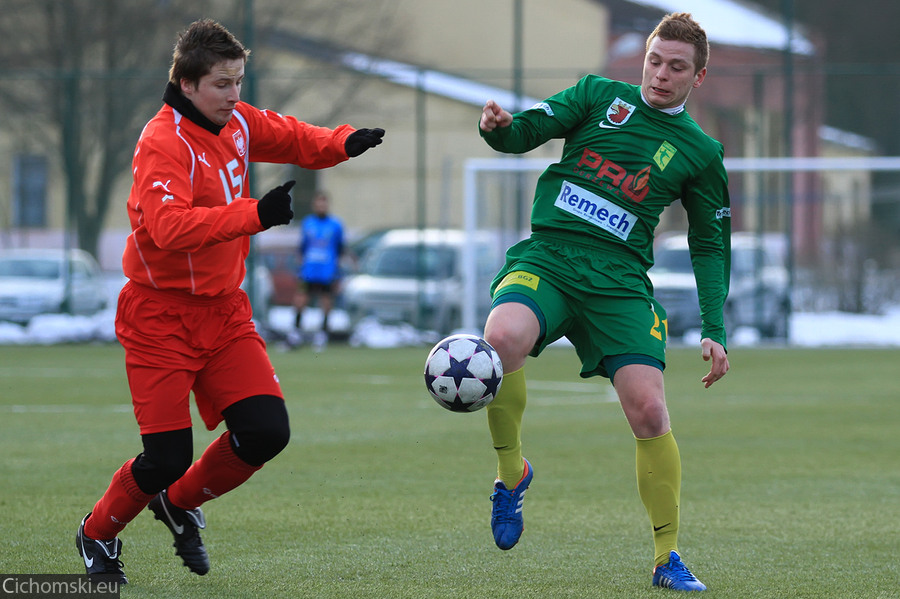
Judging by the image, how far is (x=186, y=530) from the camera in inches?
171

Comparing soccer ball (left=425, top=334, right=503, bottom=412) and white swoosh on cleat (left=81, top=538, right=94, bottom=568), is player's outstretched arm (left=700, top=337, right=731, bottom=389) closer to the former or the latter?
soccer ball (left=425, top=334, right=503, bottom=412)

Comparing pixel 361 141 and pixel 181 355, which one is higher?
pixel 361 141

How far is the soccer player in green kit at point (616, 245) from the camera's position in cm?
438

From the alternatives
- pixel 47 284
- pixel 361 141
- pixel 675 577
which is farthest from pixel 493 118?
pixel 47 284

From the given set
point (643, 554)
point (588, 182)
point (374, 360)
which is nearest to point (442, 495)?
point (643, 554)

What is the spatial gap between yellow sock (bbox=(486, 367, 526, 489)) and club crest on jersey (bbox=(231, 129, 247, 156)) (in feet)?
3.97

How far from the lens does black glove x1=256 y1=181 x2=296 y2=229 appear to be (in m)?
3.71

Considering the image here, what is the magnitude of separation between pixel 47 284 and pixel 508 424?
14884 mm

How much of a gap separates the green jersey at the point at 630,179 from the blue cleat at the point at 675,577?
81 cm

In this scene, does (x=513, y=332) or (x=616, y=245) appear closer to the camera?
(x=513, y=332)

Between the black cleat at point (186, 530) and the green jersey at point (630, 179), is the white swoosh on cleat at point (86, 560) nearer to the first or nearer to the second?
the black cleat at point (186, 530)

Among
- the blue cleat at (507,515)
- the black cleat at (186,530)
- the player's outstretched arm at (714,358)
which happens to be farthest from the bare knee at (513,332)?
the black cleat at (186,530)

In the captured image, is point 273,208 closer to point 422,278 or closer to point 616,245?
point 616,245

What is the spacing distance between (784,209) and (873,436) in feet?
33.5
